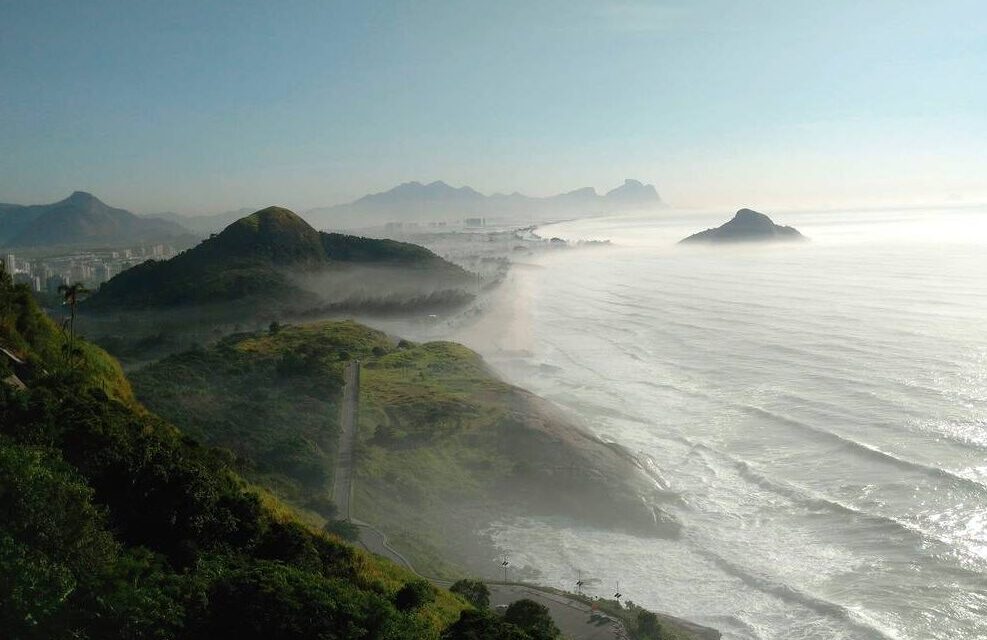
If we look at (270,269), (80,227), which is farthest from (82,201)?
(270,269)

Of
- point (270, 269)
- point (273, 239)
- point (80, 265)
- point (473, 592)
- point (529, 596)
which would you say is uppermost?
point (273, 239)

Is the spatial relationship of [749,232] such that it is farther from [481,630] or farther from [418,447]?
[481,630]

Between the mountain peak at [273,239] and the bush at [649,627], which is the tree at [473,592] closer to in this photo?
the bush at [649,627]

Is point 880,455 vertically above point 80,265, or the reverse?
point 80,265

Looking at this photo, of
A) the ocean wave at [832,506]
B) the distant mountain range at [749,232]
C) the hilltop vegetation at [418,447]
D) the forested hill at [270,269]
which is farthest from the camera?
the distant mountain range at [749,232]

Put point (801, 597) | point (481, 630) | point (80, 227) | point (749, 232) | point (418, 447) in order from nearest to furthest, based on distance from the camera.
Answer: point (481, 630) < point (801, 597) < point (418, 447) < point (80, 227) < point (749, 232)

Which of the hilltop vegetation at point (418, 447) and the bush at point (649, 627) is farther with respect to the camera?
the hilltop vegetation at point (418, 447)

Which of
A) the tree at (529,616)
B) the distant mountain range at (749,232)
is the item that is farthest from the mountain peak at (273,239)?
the distant mountain range at (749,232)
